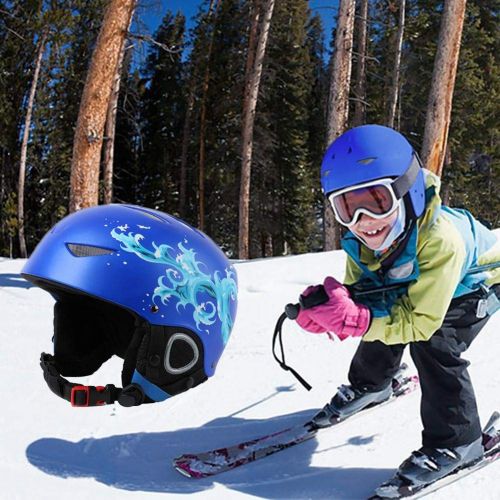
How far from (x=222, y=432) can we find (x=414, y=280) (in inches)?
53.8

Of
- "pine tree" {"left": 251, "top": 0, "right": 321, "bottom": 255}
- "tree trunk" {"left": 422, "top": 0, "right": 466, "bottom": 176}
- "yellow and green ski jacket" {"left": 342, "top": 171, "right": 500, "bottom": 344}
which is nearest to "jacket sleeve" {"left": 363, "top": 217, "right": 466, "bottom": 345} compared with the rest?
"yellow and green ski jacket" {"left": 342, "top": 171, "right": 500, "bottom": 344}

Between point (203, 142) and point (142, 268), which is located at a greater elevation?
point (203, 142)

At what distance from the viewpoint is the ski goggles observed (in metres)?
1.84

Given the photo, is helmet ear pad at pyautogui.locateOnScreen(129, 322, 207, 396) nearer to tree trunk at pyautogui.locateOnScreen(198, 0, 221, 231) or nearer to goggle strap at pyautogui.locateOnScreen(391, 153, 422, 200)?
goggle strap at pyautogui.locateOnScreen(391, 153, 422, 200)

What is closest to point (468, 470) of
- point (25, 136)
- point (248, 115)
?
point (248, 115)

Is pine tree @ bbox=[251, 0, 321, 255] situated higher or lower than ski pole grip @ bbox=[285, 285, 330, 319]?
higher

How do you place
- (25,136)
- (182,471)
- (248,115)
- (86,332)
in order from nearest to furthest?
1. (182,471)
2. (86,332)
3. (248,115)
4. (25,136)

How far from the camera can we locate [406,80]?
19.6 m

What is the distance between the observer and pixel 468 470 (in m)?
2.14

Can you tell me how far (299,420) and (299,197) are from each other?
62.8ft

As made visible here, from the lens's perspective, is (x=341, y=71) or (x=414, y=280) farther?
(x=341, y=71)

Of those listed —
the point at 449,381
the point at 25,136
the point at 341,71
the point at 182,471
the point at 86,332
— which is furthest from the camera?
the point at 25,136

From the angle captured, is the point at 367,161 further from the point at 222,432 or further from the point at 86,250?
the point at 222,432

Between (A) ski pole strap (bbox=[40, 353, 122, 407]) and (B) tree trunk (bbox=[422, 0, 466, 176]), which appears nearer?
(A) ski pole strap (bbox=[40, 353, 122, 407])
